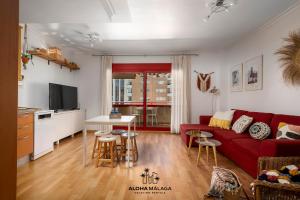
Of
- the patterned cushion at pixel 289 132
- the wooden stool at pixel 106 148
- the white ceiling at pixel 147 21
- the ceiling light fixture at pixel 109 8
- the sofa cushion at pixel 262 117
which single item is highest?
the white ceiling at pixel 147 21

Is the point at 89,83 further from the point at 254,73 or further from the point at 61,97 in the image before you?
the point at 254,73

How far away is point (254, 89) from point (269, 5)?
168 centimetres

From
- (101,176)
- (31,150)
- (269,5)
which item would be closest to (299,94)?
(269,5)

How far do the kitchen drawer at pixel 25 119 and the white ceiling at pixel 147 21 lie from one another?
1.61 metres

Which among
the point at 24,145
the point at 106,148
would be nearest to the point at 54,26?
the point at 24,145

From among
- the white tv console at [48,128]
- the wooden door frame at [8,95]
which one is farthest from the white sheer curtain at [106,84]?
the wooden door frame at [8,95]

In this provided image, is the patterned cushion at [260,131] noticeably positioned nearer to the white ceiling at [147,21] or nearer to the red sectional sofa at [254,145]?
the red sectional sofa at [254,145]

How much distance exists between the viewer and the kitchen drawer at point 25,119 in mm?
2789

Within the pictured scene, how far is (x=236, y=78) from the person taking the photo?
4566 millimetres

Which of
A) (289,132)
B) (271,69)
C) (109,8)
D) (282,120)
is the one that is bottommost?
(289,132)

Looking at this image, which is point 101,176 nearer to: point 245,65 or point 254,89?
point 254,89

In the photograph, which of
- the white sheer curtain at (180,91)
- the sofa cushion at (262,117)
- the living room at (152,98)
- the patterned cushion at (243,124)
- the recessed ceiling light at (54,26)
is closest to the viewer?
the living room at (152,98)

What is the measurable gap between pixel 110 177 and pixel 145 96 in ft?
11.6

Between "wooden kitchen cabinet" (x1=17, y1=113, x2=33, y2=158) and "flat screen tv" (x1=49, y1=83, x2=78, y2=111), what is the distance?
39.3 inches
